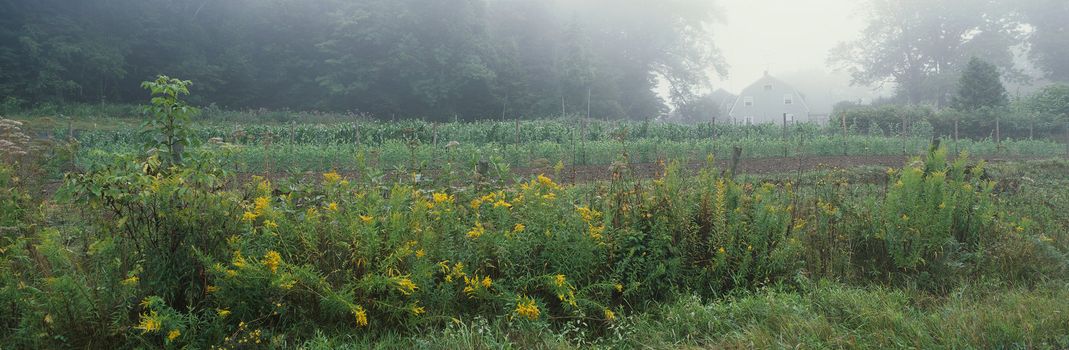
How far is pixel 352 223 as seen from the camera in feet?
11.2

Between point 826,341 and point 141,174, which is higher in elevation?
point 141,174

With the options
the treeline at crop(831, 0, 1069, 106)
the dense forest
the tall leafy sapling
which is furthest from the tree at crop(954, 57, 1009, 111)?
the tall leafy sapling

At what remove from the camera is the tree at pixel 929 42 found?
4719 cm

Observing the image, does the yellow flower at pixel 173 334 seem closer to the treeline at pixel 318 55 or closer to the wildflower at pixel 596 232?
the wildflower at pixel 596 232

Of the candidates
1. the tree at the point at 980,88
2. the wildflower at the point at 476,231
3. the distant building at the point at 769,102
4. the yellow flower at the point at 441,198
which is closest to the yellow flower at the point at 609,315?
the wildflower at the point at 476,231

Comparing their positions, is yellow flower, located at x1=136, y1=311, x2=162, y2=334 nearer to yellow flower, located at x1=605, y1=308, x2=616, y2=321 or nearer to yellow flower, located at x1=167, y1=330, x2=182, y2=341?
yellow flower, located at x1=167, y1=330, x2=182, y2=341

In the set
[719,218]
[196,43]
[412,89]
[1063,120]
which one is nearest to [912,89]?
[1063,120]

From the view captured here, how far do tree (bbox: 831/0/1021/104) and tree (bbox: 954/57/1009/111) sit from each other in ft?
65.9

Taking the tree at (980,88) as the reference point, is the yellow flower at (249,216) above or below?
below

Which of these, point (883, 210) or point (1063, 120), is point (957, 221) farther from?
point (1063, 120)

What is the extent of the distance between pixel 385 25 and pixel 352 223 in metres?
34.2

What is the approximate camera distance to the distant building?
49094 millimetres

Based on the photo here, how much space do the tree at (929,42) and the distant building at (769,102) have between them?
7.97 meters

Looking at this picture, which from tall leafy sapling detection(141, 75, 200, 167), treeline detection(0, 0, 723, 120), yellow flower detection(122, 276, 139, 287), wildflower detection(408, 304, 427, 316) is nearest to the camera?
yellow flower detection(122, 276, 139, 287)
